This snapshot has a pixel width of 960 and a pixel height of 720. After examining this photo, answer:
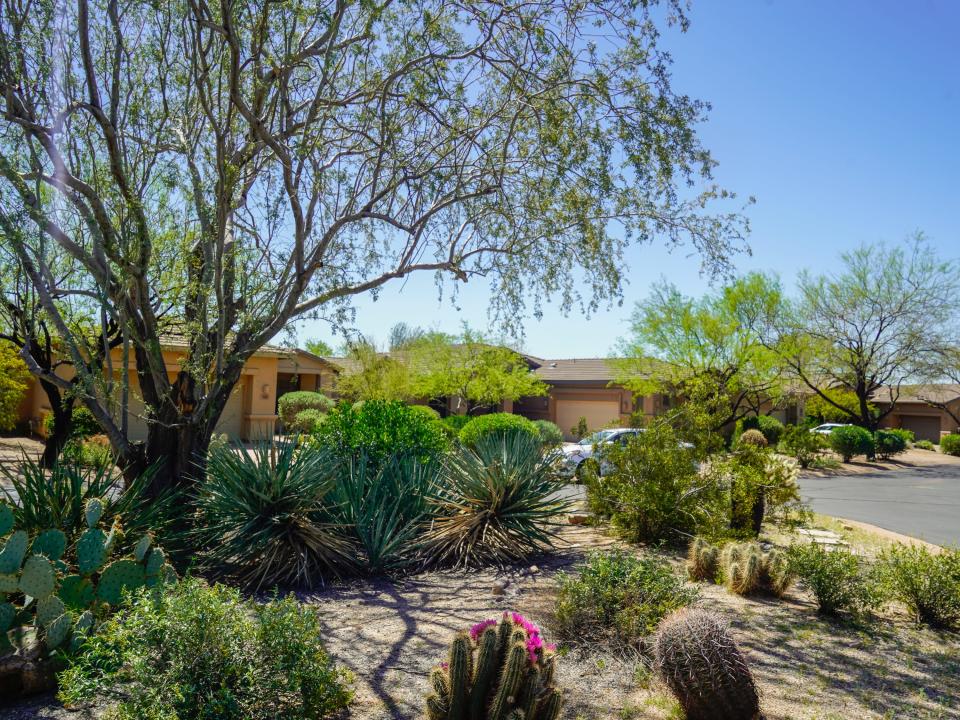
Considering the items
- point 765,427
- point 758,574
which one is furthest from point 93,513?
point 765,427

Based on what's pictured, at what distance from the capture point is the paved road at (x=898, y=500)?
14.1m

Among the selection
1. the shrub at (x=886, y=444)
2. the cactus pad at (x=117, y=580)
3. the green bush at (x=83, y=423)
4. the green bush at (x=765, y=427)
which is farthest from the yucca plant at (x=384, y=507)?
the shrub at (x=886, y=444)

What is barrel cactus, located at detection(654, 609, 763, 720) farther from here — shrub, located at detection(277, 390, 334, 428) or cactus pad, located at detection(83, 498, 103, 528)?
shrub, located at detection(277, 390, 334, 428)

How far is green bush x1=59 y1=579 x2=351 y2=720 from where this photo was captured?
3.93 meters

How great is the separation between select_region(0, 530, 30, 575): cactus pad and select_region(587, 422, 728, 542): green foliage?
7.30m

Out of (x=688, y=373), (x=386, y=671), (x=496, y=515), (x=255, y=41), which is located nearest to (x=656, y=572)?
(x=386, y=671)

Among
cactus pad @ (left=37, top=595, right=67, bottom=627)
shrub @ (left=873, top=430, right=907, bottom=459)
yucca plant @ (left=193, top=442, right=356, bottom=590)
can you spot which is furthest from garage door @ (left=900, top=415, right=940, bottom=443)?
cactus pad @ (left=37, top=595, right=67, bottom=627)

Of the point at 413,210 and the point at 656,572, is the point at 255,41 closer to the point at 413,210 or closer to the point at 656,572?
the point at 413,210

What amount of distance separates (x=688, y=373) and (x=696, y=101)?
69.0 feet

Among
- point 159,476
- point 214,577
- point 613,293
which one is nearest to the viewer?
point 214,577

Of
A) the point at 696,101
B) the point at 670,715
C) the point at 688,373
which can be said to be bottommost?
the point at 670,715

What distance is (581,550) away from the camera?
31.9ft

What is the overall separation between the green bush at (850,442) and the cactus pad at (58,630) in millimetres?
32257

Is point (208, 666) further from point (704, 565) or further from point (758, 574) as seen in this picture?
point (704, 565)
